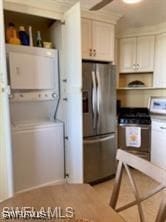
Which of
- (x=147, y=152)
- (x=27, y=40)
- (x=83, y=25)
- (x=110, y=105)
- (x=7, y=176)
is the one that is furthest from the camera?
(x=147, y=152)

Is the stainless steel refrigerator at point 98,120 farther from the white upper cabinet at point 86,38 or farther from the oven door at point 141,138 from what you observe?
the oven door at point 141,138

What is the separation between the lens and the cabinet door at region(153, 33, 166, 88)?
11.1 ft

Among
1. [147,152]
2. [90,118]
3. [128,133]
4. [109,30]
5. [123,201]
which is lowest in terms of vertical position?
[123,201]

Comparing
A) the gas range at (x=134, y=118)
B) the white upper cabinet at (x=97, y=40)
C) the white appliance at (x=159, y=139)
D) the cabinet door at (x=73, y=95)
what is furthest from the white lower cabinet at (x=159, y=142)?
the cabinet door at (x=73, y=95)

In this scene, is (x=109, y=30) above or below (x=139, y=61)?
above

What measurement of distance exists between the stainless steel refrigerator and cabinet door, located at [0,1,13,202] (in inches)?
39.7

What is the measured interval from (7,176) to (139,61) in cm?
269

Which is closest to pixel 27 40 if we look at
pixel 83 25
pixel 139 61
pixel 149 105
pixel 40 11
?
pixel 40 11

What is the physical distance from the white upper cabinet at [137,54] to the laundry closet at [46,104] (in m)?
1.37

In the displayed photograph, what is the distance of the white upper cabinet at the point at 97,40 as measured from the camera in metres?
2.80

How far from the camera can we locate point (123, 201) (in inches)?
98.9

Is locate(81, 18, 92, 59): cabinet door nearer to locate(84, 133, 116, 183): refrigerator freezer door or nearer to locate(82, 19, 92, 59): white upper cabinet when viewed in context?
locate(82, 19, 92, 59): white upper cabinet

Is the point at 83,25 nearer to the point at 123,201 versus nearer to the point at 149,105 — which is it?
the point at 149,105

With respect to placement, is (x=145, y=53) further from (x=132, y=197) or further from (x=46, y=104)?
(x=132, y=197)
